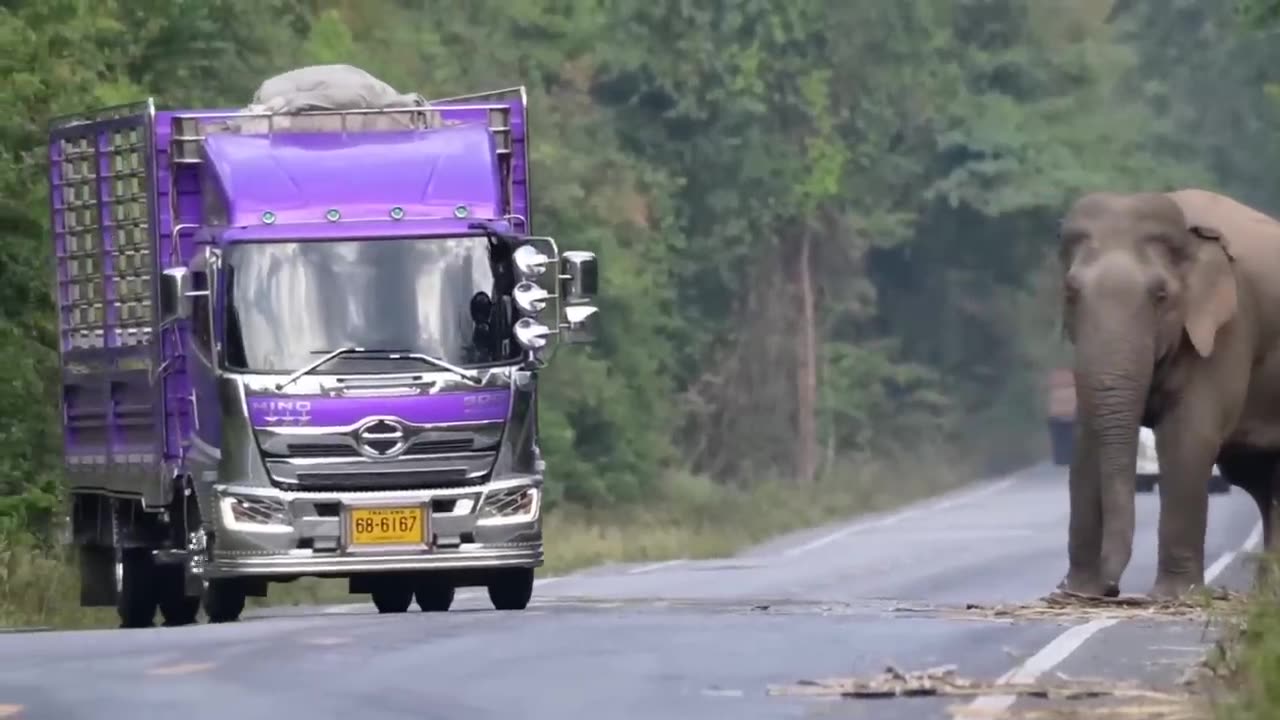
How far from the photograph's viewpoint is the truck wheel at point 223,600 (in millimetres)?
20547

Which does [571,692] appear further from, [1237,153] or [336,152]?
[1237,153]

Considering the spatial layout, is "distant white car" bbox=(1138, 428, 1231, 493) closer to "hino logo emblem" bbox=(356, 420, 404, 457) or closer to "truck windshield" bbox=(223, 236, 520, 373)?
"truck windshield" bbox=(223, 236, 520, 373)

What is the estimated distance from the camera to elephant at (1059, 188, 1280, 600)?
20625mm

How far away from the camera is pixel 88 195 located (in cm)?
2242

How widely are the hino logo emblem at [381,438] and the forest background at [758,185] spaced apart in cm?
643

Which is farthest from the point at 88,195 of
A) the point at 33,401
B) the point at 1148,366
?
the point at 1148,366

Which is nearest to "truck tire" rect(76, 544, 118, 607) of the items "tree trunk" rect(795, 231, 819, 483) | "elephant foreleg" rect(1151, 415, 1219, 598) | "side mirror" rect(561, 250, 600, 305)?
"side mirror" rect(561, 250, 600, 305)

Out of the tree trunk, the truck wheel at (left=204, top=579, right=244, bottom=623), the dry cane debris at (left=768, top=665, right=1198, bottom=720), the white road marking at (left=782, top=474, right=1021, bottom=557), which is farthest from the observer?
the tree trunk

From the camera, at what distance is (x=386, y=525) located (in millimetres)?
19641

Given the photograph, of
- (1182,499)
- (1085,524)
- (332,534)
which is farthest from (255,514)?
(1182,499)

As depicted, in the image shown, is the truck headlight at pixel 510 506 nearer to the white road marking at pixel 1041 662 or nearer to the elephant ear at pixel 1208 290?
the white road marking at pixel 1041 662

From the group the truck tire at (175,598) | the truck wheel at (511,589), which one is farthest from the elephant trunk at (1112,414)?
the truck tire at (175,598)

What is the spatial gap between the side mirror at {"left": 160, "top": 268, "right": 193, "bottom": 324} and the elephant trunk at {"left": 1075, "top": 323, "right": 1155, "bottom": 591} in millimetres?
5317

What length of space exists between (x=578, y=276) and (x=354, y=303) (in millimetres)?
1361
